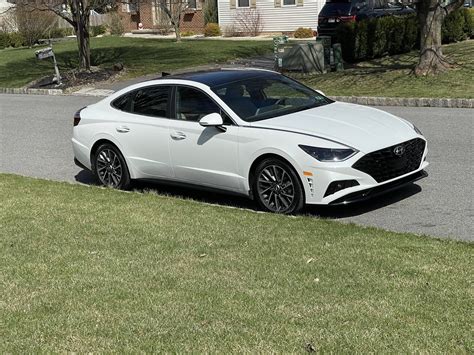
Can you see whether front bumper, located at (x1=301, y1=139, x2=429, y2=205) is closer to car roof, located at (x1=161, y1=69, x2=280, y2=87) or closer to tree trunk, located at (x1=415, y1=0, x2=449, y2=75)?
car roof, located at (x1=161, y1=69, x2=280, y2=87)

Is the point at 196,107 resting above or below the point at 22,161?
above

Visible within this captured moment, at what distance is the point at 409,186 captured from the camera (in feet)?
27.6

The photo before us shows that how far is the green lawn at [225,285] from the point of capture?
399cm

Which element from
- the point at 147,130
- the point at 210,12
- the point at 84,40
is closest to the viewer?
the point at 147,130

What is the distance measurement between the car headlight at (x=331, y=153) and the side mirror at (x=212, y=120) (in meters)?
1.17

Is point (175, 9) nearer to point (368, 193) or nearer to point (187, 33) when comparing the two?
point (187, 33)

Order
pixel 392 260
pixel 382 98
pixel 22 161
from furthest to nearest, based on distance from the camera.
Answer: pixel 382 98
pixel 22 161
pixel 392 260

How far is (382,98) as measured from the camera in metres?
15.7

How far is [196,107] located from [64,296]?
3959 millimetres

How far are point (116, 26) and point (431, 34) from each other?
33.6 metres

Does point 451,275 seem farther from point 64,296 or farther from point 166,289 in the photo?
point 64,296

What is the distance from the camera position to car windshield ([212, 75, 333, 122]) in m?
8.02

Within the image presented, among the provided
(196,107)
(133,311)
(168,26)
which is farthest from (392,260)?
(168,26)

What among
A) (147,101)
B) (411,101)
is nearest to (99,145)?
(147,101)
